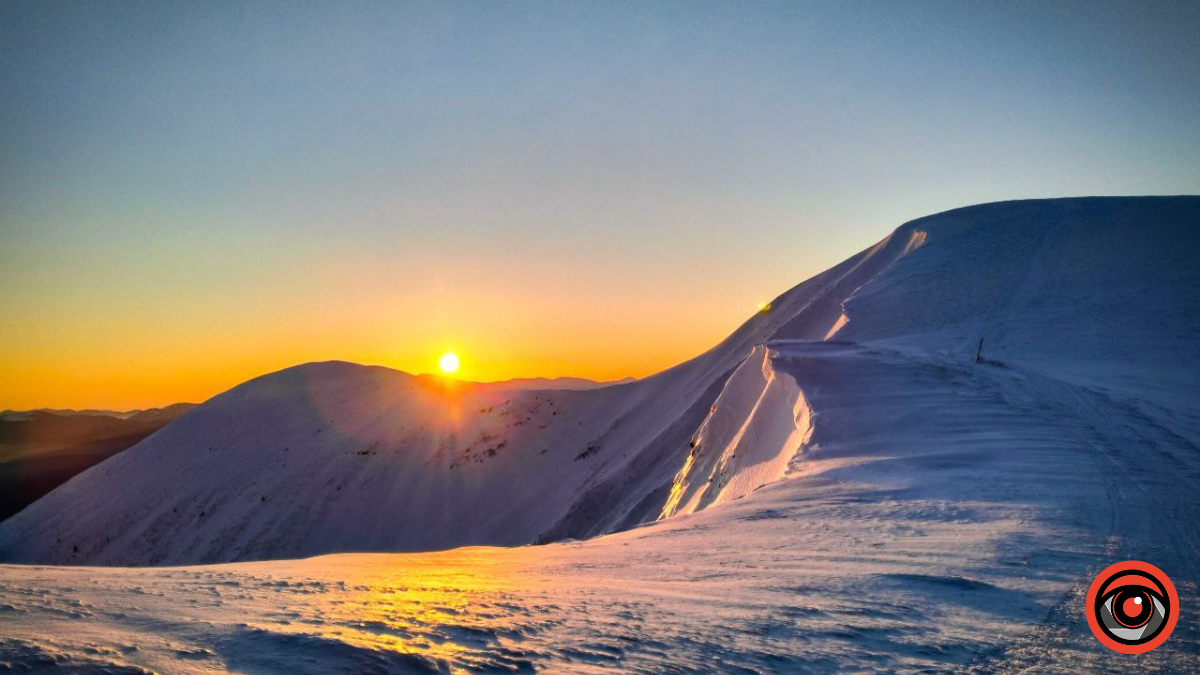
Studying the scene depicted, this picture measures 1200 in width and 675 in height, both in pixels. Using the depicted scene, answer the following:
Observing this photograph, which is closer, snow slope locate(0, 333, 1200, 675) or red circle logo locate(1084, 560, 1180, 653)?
snow slope locate(0, 333, 1200, 675)

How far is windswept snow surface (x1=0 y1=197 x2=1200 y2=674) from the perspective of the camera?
380 cm

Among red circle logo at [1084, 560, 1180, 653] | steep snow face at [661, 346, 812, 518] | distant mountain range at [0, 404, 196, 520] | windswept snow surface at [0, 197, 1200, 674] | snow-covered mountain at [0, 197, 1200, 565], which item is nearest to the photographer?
windswept snow surface at [0, 197, 1200, 674]

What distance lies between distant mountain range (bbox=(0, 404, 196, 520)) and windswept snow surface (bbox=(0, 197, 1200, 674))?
2931 centimetres

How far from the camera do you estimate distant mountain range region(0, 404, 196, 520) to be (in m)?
54.5

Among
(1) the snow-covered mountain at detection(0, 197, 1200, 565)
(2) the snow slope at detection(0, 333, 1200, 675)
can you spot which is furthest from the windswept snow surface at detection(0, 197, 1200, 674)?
(1) the snow-covered mountain at detection(0, 197, 1200, 565)

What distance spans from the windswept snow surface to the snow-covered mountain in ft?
0.56

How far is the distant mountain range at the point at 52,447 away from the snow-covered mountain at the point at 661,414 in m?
15.9

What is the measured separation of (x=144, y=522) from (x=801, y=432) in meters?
38.1

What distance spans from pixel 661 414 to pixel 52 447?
80039 mm

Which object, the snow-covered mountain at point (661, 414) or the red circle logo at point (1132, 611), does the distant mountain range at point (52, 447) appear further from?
the red circle logo at point (1132, 611)

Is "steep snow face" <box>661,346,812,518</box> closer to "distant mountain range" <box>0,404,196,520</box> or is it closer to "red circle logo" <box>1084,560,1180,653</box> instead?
"red circle logo" <box>1084,560,1180,653</box>

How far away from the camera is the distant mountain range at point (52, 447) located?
5450 centimetres

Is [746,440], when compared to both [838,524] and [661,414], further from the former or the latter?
[661,414]

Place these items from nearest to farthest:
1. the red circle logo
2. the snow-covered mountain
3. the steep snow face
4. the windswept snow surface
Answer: the windswept snow surface → the red circle logo → the steep snow face → the snow-covered mountain
